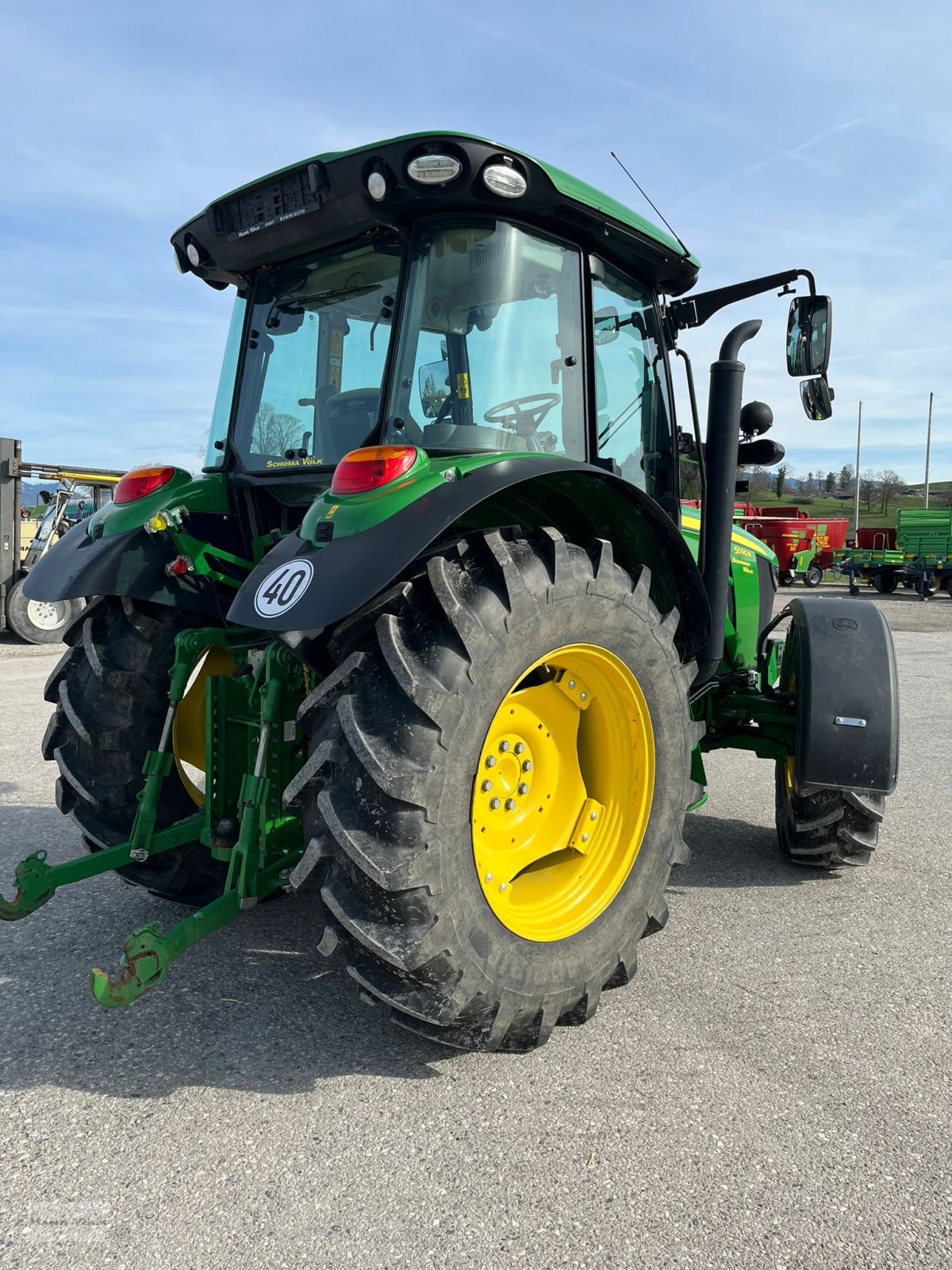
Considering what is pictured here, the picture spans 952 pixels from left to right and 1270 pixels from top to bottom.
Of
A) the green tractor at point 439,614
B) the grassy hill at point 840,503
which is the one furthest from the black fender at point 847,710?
the grassy hill at point 840,503

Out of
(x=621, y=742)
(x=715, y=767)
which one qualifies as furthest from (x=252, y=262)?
(x=715, y=767)

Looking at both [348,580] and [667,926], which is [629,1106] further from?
[348,580]

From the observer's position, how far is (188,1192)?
6.48 ft

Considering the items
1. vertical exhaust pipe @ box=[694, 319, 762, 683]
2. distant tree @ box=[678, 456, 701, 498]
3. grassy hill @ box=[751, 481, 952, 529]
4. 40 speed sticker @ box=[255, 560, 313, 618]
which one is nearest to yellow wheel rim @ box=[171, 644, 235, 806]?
40 speed sticker @ box=[255, 560, 313, 618]

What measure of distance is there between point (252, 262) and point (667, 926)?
281cm

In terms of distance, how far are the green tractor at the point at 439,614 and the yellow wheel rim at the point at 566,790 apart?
0.03ft

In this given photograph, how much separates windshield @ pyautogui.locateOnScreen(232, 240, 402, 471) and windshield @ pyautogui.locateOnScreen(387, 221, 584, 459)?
0.46 ft

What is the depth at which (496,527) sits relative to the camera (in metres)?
2.69

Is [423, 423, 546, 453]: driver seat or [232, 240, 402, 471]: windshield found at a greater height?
[232, 240, 402, 471]: windshield

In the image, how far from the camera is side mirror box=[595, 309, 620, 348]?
3.31 m

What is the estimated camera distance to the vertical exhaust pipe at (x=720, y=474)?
351cm

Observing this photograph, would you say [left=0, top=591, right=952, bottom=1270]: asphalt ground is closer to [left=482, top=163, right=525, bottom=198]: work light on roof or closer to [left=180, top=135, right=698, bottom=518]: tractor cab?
[left=180, top=135, right=698, bottom=518]: tractor cab

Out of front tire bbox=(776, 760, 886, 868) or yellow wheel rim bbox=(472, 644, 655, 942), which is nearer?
yellow wheel rim bbox=(472, 644, 655, 942)

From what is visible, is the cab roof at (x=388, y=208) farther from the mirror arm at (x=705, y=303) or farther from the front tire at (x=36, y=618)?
the front tire at (x=36, y=618)
